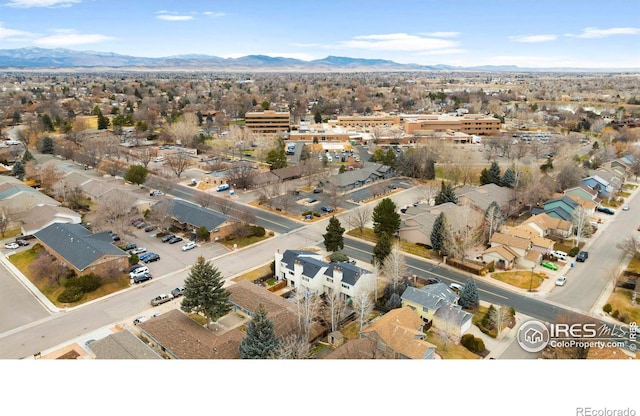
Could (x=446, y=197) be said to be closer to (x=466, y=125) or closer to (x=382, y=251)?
(x=382, y=251)

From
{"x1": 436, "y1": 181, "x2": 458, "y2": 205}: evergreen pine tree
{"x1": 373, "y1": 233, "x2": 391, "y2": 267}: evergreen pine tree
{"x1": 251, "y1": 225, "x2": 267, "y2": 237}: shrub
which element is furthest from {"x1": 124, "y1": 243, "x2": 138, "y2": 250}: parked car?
{"x1": 436, "y1": 181, "x2": 458, "y2": 205}: evergreen pine tree

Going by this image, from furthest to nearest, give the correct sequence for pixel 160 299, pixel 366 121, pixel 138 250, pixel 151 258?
pixel 366 121 → pixel 138 250 → pixel 151 258 → pixel 160 299

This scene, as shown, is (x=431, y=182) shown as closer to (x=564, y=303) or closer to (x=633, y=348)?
(x=564, y=303)

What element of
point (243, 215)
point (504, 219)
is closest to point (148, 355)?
point (243, 215)

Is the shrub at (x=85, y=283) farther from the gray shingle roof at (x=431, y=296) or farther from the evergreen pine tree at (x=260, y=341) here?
the gray shingle roof at (x=431, y=296)

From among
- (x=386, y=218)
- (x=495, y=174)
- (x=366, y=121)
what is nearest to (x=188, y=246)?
(x=386, y=218)
